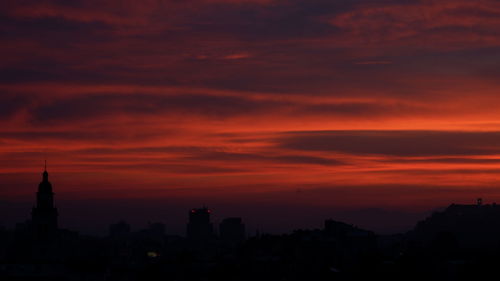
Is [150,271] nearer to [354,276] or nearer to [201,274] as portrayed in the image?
[201,274]

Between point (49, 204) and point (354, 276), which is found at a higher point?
point (49, 204)

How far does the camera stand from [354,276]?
137 m

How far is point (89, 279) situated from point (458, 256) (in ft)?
189

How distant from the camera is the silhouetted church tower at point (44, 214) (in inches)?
7451

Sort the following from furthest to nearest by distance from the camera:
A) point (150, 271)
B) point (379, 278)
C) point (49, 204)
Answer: point (49, 204), point (150, 271), point (379, 278)

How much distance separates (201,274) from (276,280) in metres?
12.8

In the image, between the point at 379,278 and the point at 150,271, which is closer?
the point at 379,278

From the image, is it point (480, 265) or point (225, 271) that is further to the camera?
point (225, 271)

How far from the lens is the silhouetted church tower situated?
621ft

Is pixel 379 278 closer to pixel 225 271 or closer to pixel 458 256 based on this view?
pixel 225 271

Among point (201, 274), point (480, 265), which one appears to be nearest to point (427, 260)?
point (480, 265)

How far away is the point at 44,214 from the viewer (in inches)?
7475

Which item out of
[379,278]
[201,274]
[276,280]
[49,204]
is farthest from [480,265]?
[49,204]

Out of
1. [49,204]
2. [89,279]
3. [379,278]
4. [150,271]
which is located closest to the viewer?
[379,278]
